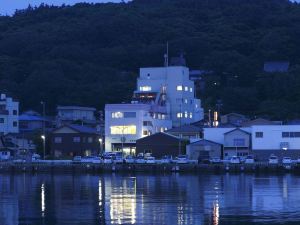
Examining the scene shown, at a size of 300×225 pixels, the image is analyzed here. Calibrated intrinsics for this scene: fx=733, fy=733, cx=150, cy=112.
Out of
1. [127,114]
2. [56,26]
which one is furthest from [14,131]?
[56,26]

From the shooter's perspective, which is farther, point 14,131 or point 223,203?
point 14,131

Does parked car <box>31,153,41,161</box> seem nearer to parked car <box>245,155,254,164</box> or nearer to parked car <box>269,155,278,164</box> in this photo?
parked car <box>245,155,254,164</box>

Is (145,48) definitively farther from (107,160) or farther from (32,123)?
(107,160)

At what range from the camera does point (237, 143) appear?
4731 centimetres

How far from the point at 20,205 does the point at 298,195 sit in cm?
980

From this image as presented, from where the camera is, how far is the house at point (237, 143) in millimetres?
47188

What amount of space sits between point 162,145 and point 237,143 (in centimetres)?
496

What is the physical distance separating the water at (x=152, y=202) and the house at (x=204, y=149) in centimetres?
1282

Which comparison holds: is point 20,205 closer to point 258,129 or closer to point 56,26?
point 258,129

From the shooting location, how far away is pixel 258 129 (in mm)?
46000

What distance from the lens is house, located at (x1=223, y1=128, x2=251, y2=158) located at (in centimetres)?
4719

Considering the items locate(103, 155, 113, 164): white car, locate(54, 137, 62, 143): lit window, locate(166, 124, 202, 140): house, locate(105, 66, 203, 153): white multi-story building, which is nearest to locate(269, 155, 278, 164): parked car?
locate(166, 124, 202, 140): house

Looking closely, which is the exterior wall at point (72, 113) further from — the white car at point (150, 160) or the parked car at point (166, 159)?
the white car at point (150, 160)

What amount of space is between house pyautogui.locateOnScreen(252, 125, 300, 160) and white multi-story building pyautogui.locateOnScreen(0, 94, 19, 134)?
70.2ft
